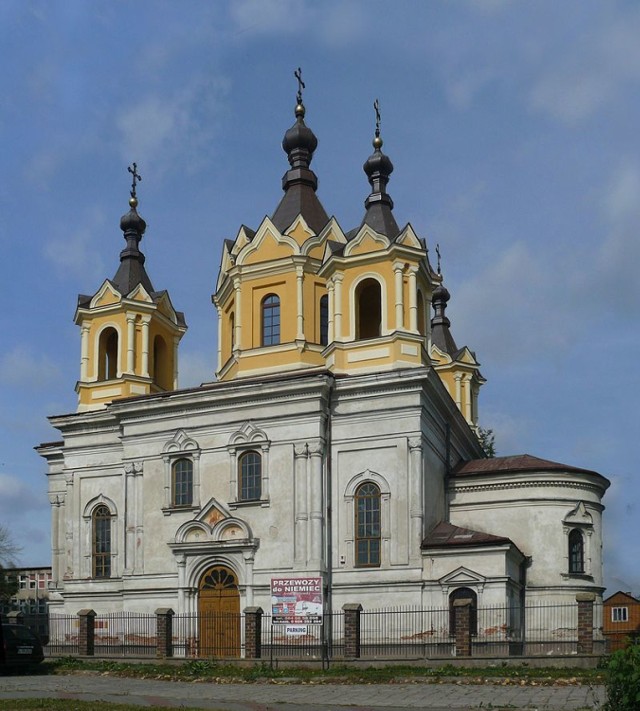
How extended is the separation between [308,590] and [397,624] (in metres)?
2.52

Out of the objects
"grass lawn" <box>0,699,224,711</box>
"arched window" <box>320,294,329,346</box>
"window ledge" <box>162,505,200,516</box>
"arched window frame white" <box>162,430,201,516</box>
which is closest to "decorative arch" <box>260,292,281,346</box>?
"arched window" <box>320,294,329,346</box>

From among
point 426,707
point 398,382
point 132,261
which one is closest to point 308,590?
point 398,382

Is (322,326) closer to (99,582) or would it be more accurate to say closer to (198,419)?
(198,419)

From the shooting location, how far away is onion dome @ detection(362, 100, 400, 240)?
30625 mm

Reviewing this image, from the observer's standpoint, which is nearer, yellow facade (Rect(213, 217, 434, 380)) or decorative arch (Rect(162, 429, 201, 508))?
yellow facade (Rect(213, 217, 434, 380))

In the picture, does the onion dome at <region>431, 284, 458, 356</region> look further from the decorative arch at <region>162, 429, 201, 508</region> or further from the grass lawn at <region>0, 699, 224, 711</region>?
the grass lawn at <region>0, 699, 224, 711</region>

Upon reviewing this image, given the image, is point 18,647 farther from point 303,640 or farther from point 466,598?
point 466,598

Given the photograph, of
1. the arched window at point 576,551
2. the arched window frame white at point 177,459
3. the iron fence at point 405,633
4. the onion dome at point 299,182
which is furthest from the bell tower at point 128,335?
the arched window at point 576,551

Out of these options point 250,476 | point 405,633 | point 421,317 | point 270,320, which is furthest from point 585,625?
point 270,320

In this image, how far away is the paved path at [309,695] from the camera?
52.3 feet

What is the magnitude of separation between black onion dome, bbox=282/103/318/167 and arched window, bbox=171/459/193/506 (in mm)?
11687

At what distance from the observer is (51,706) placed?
49.7ft

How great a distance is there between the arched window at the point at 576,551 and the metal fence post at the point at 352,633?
28.3ft

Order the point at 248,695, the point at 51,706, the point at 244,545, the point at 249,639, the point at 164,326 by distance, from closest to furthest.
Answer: the point at 51,706
the point at 248,695
the point at 249,639
the point at 244,545
the point at 164,326
